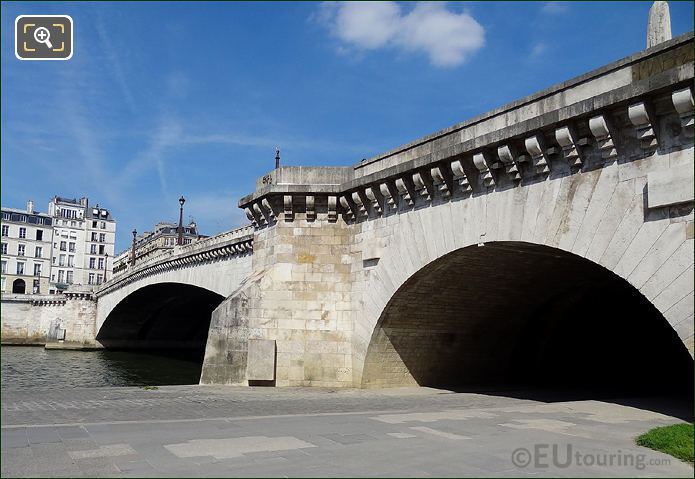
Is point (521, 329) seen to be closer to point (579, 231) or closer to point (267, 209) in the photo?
point (267, 209)

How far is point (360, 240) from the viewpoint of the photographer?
55.6ft

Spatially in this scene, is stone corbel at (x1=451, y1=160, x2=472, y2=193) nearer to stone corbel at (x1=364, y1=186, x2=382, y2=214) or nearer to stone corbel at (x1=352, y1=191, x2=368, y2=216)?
stone corbel at (x1=364, y1=186, x2=382, y2=214)

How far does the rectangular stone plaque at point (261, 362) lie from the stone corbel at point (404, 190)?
207 inches

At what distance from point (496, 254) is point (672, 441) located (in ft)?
20.0

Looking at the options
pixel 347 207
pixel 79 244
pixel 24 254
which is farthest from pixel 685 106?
pixel 79 244

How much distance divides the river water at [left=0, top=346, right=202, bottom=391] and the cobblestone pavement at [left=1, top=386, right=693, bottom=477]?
36.5 ft

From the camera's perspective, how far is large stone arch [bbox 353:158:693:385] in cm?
917

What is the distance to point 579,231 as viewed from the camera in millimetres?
10680

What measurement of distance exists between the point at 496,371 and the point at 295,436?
1230cm

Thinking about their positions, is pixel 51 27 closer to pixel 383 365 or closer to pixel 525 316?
pixel 383 365

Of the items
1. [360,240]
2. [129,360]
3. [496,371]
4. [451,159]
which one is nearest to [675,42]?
[451,159]

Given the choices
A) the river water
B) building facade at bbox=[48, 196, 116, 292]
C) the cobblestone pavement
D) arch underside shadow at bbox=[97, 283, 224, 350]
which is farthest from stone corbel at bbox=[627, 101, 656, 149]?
building facade at bbox=[48, 196, 116, 292]

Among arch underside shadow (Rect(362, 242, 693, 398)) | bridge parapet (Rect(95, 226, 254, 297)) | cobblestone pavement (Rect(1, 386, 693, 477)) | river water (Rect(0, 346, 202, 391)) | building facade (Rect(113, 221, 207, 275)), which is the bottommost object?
river water (Rect(0, 346, 202, 391))

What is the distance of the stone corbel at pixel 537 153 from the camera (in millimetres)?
11289
